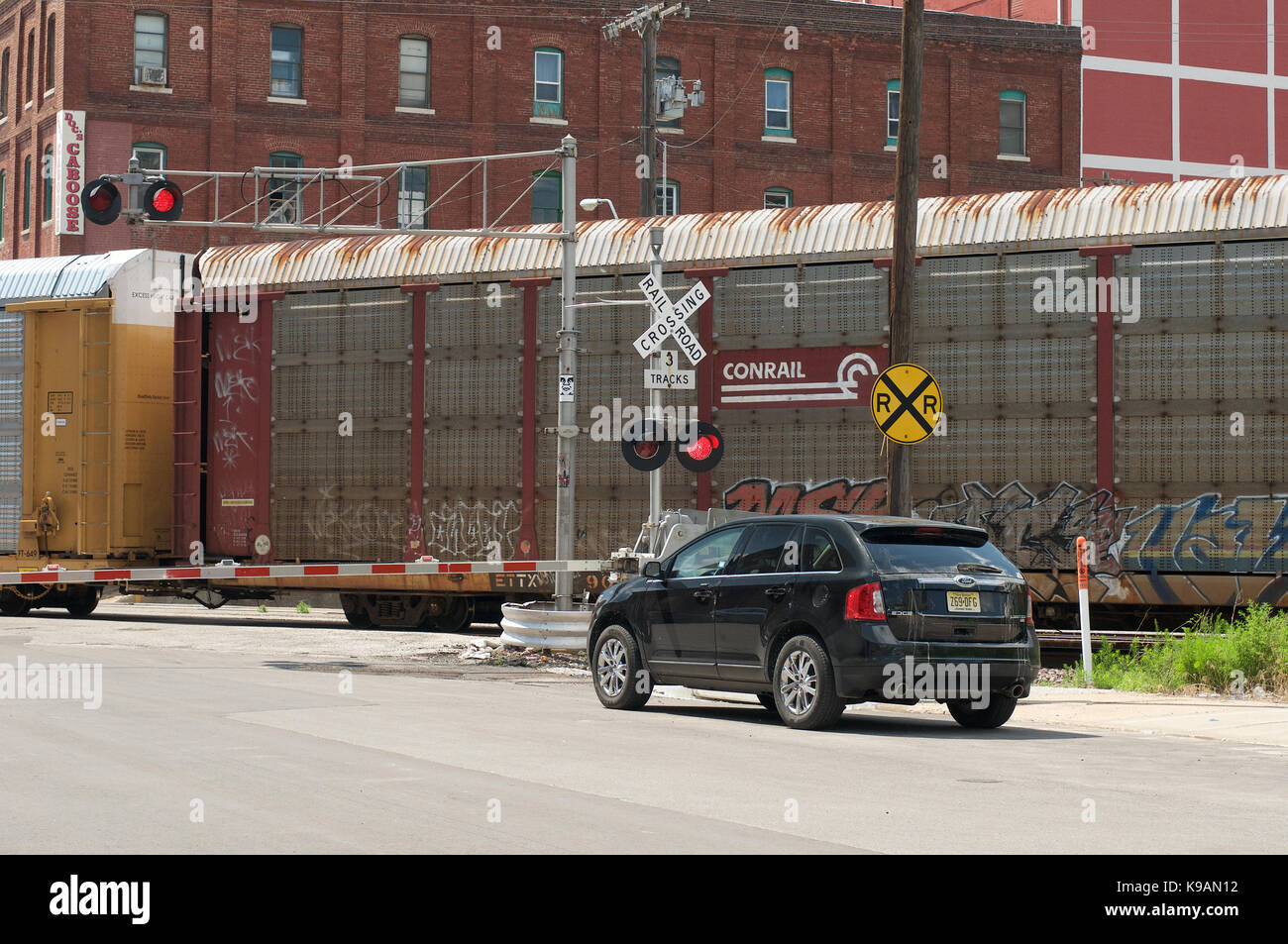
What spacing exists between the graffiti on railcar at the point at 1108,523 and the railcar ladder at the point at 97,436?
34.8 ft

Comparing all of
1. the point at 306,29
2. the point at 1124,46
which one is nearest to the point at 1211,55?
the point at 1124,46

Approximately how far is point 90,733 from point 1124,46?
52.3 meters

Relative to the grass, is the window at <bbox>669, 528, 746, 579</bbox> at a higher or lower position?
higher

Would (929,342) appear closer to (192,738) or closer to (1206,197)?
(1206,197)

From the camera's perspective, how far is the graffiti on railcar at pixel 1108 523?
17.6 meters

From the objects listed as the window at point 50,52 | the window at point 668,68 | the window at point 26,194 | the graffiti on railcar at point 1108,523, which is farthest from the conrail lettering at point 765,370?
the window at point 26,194

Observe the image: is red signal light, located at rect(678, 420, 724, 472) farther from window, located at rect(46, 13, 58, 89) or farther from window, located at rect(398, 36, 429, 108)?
window, located at rect(46, 13, 58, 89)

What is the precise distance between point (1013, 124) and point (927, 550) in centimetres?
4490

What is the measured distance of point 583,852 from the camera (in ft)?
23.8

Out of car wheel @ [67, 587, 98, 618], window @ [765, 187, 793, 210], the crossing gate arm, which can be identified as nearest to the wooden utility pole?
the crossing gate arm

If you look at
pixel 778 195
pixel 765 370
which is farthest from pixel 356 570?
pixel 778 195

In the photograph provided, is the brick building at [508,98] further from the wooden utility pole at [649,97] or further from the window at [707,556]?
the window at [707,556]

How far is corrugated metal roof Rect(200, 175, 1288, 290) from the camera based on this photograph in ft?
60.0

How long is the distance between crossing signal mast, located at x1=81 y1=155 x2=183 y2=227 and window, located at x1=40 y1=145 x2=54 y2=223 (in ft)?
94.9
